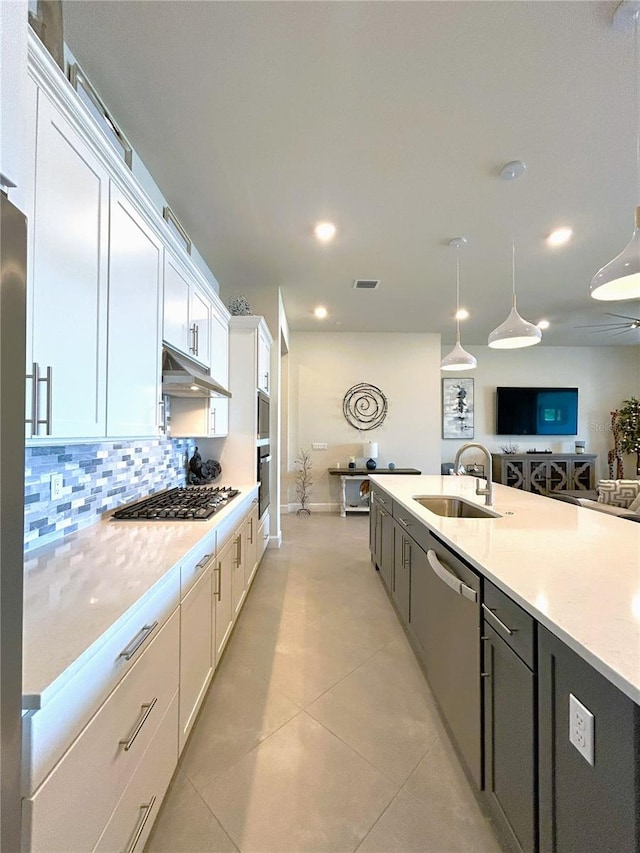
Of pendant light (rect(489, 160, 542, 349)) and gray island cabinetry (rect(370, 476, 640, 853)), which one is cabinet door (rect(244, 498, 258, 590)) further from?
pendant light (rect(489, 160, 542, 349))

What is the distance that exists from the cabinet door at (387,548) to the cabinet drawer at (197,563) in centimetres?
141

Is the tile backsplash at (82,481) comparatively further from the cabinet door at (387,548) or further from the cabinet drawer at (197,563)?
the cabinet door at (387,548)

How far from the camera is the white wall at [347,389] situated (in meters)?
6.43

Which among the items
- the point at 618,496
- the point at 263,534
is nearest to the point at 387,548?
the point at 263,534

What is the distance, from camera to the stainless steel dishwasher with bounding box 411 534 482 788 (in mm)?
1349

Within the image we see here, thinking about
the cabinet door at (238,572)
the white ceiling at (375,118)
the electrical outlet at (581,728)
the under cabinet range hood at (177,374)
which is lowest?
the cabinet door at (238,572)

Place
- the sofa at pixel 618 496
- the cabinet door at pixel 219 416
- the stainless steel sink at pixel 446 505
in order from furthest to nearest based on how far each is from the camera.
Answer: the sofa at pixel 618 496 → the cabinet door at pixel 219 416 → the stainless steel sink at pixel 446 505

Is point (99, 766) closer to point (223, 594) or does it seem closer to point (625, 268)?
point (223, 594)

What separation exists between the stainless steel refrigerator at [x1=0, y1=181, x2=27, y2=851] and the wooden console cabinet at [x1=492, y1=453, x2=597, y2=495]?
7.31 metres

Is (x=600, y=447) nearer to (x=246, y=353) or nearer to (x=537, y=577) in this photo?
(x=246, y=353)

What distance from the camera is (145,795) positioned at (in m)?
1.13

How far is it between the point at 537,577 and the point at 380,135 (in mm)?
2217

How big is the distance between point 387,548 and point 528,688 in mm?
1996

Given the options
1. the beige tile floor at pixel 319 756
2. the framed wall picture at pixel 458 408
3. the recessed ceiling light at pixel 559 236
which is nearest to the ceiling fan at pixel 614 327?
the framed wall picture at pixel 458 408
